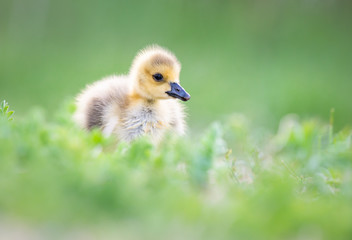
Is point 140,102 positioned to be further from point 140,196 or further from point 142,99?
point 140,196

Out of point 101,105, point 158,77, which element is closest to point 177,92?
point 158,77

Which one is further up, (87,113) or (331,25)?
(331,25)

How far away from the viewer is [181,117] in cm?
349

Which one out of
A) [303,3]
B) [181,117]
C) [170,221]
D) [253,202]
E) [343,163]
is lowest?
[170,221]

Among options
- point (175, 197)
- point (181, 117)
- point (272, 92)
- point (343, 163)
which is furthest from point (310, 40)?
point (175, 197)

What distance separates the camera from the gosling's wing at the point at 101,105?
3195 millimetres

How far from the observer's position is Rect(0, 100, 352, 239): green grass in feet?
5.63

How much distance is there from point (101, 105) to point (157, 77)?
435 mm

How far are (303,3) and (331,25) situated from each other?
0.74m

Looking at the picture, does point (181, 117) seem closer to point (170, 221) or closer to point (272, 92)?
point (170, 221)

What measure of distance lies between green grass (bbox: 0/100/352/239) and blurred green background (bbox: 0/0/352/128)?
270 inches

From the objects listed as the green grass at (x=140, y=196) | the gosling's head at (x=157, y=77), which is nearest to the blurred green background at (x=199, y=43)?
the gosling's head at (x=157, y=77)

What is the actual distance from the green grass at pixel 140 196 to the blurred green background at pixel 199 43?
6870mm

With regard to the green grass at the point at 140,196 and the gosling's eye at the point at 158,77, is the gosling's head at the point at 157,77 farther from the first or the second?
the green grass at the point at 140,196
